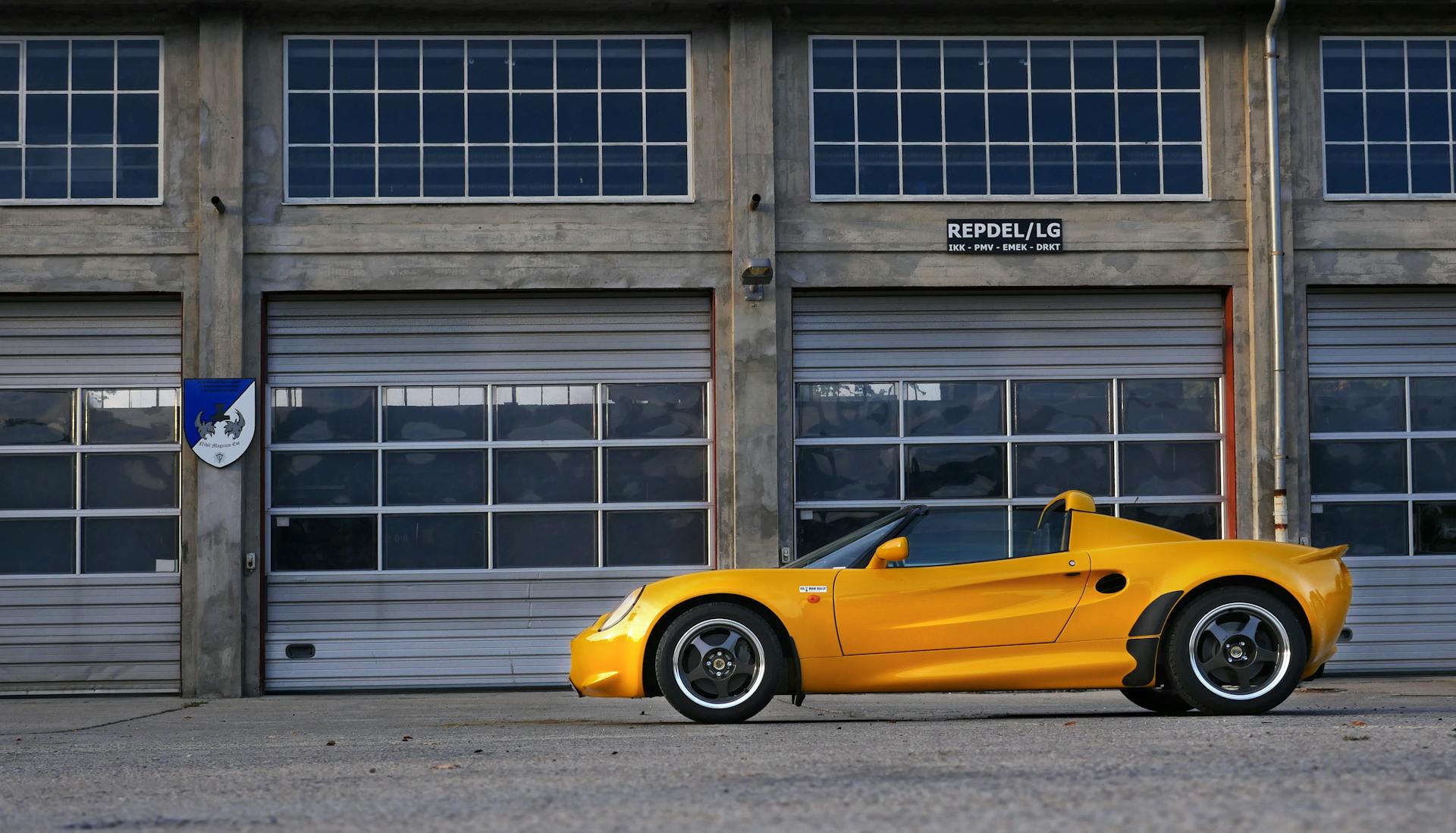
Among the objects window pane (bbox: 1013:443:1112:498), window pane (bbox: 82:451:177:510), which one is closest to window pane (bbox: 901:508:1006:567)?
window pane (bbox: 1013:443:1112:498)

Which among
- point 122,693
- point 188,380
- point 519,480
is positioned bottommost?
point 122,693

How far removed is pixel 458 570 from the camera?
48.2 feet

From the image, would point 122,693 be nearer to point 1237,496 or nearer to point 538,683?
point 538,683

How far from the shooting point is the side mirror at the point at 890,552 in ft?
29.2

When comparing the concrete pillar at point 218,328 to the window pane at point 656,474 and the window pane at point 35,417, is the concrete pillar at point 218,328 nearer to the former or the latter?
the window pane at point 35,417

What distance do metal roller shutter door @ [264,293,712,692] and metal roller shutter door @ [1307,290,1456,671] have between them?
18.6ft

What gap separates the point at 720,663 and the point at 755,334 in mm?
6012

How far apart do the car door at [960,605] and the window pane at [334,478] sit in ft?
22.6

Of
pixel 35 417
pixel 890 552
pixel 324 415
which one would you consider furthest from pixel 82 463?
pixel 890 552

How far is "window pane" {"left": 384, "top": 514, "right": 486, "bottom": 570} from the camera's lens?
14.7 meters

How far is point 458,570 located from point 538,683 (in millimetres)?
1226

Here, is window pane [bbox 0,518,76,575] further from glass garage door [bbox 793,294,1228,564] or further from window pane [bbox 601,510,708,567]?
glass garage door [bbox 793,294,1228,564]

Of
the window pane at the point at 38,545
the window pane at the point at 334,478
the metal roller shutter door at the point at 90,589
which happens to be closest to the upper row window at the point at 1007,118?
the window pane at the point at 334,478

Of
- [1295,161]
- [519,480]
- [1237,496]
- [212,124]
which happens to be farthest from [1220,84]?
[212,124]
